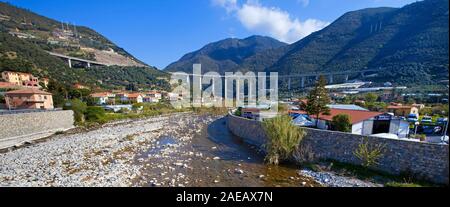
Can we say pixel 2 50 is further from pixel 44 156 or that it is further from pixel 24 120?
pixel 44 156

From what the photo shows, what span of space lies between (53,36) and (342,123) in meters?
103

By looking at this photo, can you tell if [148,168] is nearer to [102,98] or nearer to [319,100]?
[319,100]

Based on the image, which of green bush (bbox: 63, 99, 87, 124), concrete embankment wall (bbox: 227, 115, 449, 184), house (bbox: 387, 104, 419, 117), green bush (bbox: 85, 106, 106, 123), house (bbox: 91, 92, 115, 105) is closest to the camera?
concrete embankment wall (bbox: 227, 115, 449, 184)

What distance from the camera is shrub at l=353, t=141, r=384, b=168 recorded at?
Answer: 7020 millimetres

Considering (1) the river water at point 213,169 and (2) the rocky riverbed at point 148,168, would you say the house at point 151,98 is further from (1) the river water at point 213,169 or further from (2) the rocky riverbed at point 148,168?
(1) the river water at point 213,169

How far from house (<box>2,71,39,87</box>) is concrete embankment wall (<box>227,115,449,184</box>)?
4485 centimetres

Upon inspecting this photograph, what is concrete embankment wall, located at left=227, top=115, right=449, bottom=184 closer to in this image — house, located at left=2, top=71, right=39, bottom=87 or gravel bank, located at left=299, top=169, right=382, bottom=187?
gravel bank, located at left=299, top=169, right=382, bottom=187

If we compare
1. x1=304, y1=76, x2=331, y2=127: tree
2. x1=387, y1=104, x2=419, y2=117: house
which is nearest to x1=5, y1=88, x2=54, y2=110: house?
x1=304, y1=76, x2=331, y2=127: tree

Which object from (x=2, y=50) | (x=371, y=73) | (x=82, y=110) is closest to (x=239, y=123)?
(x=82, y=110)

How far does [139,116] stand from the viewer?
95.7 ft

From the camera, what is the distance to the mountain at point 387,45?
44188 millimetres

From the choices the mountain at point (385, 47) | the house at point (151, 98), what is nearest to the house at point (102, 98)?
the house at point (151, 98)

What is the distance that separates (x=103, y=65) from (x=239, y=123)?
73012 millimetres
